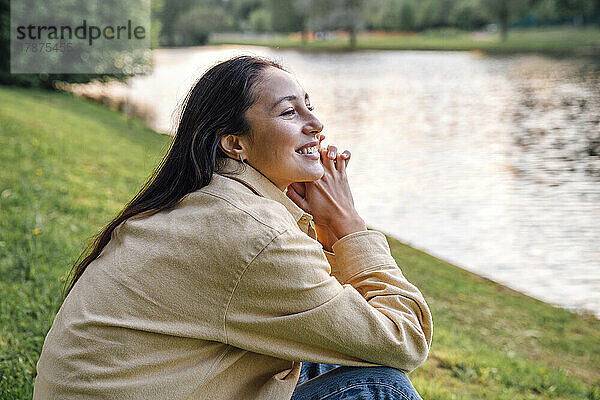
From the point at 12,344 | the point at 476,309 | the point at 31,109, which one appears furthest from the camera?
the point at 31,109

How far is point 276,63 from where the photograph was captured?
191cm

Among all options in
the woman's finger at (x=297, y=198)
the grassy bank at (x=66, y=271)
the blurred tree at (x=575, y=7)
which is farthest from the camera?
the blurred tree at (x=575, y=7)

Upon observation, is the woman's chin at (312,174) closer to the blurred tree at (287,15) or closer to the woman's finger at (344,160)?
the woman's finger at (344,160)

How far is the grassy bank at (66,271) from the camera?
343cm

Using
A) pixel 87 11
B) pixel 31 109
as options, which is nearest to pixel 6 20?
pixel 87 11

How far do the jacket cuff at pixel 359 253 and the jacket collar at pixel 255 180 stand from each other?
0.16 m

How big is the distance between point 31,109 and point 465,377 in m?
10.6

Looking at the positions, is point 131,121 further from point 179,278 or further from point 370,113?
point 179,278

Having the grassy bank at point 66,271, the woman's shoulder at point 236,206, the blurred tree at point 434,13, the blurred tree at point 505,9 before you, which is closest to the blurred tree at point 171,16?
the grassy bank at point 66,271

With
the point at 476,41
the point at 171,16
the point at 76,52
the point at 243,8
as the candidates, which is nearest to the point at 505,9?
the point at 476,41

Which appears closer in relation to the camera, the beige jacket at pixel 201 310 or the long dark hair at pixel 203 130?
the beige jacket at pixel 201 310

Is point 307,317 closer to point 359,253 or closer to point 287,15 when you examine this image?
point 359,253

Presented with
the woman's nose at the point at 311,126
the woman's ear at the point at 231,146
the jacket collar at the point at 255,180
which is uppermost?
the woman's nose at the point at 311,126

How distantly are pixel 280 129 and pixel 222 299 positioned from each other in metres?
0.50
